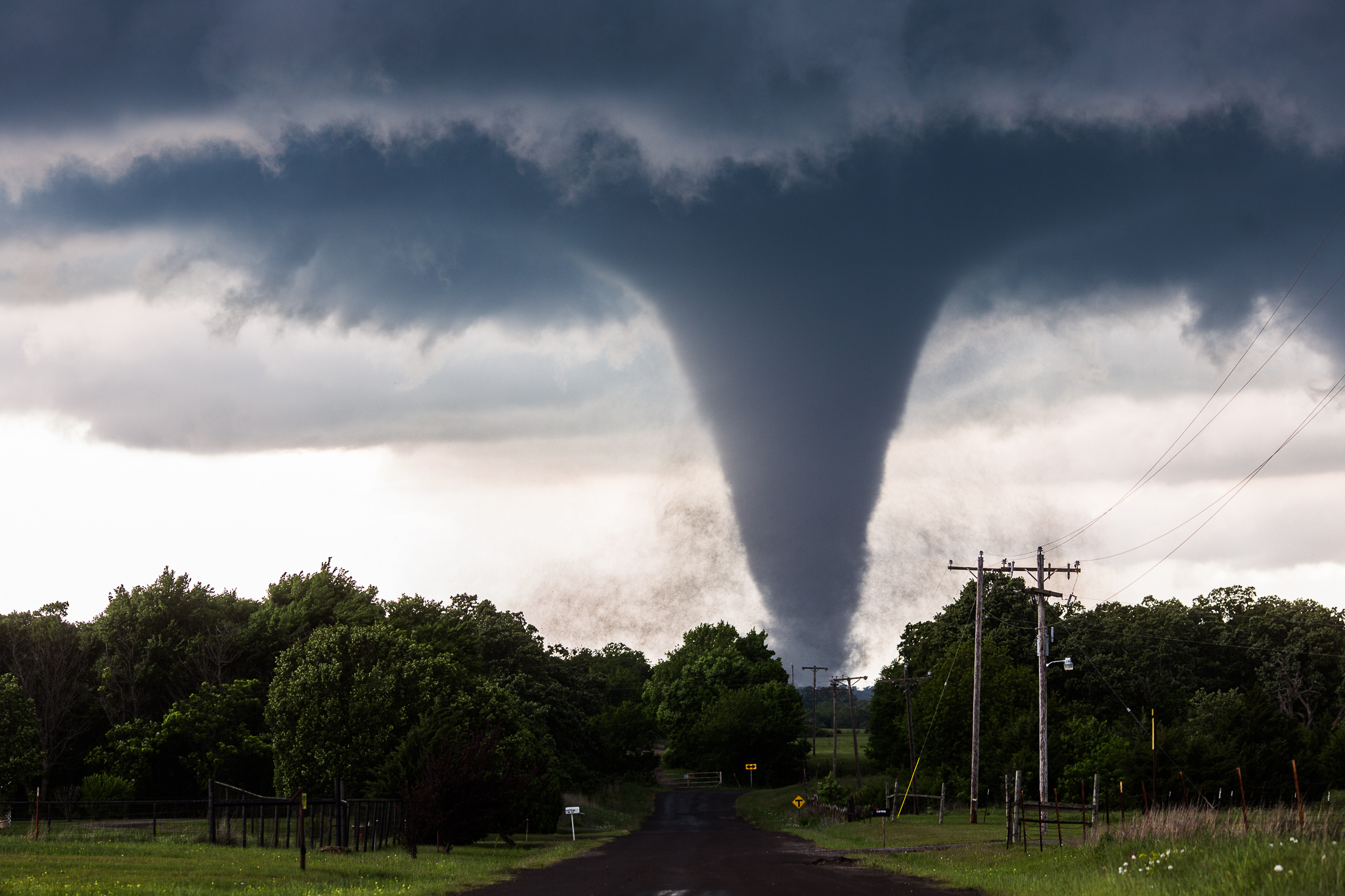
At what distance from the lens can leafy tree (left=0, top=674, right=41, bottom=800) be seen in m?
58.2

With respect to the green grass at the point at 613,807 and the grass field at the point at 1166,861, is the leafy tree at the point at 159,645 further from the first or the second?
the grass field at the point at 1166,861

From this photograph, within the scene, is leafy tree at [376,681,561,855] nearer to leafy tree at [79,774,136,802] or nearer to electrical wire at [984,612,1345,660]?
leafy tree at [79,774,136,802]

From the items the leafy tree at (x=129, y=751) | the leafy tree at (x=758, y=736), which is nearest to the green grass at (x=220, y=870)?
the leafy tree at (x=129, y=751)

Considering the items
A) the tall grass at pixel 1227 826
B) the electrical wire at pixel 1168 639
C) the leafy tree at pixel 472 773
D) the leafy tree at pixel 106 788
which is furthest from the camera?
the electrical wire at pixel 1168 639

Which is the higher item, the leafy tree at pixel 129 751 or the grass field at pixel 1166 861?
the grass field at pixel 1166 861

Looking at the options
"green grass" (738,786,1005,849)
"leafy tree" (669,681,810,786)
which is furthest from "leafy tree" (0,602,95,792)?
"leafy tree" (669,681,810,786)

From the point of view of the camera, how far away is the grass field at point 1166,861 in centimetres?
1548

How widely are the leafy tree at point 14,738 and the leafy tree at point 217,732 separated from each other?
7.12 m

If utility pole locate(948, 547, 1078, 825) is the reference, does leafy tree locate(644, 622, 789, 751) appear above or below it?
below

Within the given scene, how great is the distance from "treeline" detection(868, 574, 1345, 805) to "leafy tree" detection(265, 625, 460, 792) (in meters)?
40.3

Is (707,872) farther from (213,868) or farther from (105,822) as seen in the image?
(105,822)

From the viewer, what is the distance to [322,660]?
54.8 metres

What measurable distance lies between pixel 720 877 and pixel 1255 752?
43187mm

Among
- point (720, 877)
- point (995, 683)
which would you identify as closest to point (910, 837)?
point (720, 877)
